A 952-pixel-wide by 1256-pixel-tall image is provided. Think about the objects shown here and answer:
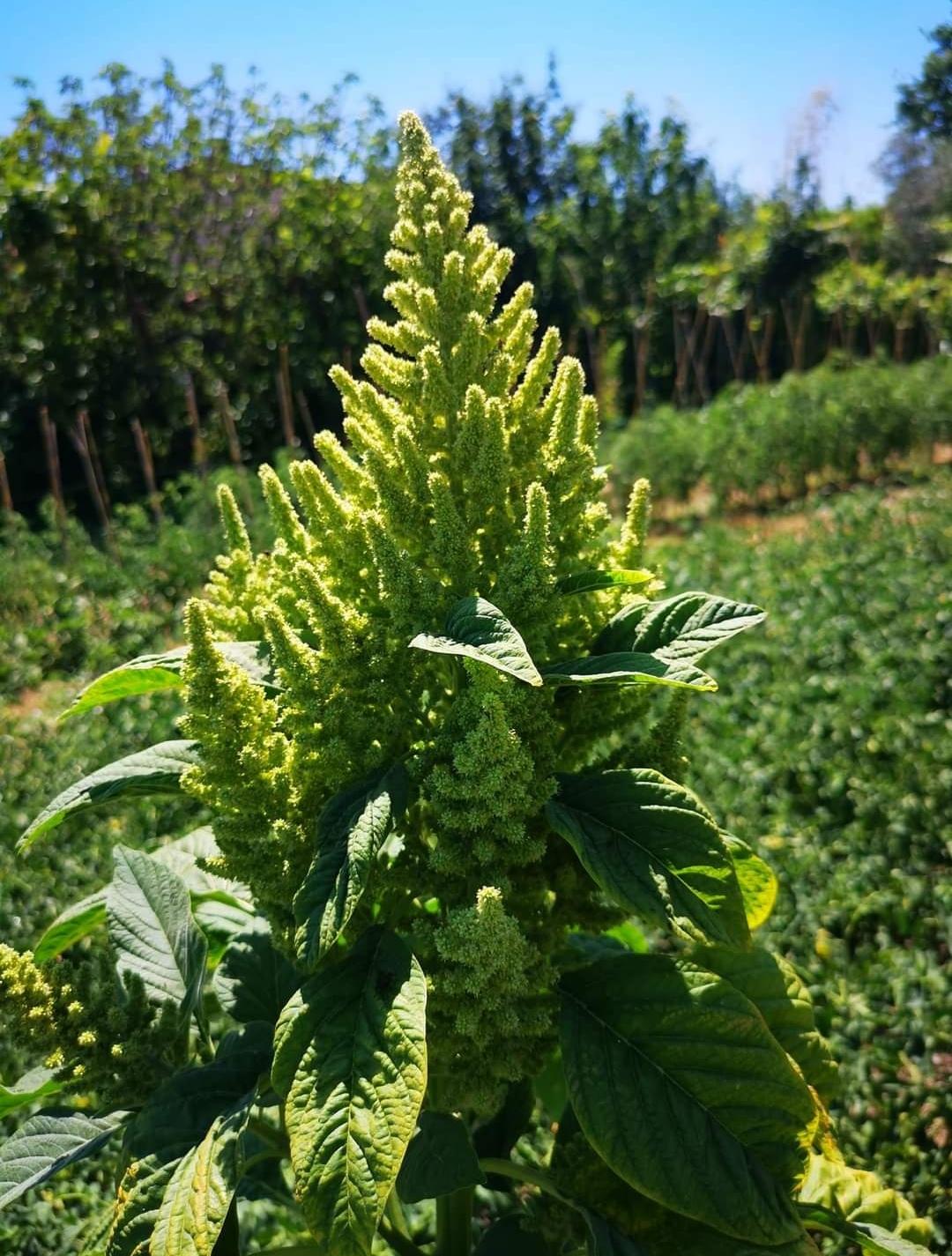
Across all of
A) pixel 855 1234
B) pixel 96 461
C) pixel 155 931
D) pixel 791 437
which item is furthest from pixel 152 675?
pixel 96 461

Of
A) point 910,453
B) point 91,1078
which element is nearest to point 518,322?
point 91,1078

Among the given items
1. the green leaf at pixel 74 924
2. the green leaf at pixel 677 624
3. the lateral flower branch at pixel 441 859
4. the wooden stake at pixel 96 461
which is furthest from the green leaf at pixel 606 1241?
the wooden stake at pixel 96 461

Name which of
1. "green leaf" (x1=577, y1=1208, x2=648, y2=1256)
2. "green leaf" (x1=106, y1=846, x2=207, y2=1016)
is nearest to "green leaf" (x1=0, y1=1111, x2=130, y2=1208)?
"green leaf" (x1=106, y1=846, x2=207, y2=1016)

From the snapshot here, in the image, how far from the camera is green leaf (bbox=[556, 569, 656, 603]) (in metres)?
1.20

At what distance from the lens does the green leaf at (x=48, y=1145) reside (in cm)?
122

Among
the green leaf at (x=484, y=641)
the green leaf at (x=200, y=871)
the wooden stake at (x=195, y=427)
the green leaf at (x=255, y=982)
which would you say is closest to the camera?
the green leaf at (x=484, y=641)

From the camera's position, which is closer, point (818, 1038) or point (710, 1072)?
point (710, 1072)

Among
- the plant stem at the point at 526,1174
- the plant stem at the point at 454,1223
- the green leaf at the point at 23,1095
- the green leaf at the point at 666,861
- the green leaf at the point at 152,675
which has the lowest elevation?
the plant stem at the point at 454,1223

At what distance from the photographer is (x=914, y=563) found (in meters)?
4.94

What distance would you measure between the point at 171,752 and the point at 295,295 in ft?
32.0

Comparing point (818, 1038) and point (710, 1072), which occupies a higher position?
point (710, 1072)

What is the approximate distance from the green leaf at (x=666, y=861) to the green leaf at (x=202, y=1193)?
483mm

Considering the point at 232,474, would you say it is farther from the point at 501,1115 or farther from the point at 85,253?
the point at 501,1115

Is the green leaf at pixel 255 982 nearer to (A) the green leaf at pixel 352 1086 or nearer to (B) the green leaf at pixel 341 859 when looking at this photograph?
(A) the green leaf at pixel 352 1086
